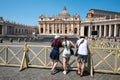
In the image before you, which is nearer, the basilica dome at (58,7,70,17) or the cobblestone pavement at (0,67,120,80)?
the cobblestone pavement at (0,67,120,80)

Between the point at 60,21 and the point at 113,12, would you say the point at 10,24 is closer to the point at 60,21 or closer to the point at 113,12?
the point at 60,21

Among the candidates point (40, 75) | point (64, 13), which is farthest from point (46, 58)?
point (64, 13)

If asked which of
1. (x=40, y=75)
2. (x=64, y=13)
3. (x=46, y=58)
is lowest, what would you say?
(x=40, y=75)

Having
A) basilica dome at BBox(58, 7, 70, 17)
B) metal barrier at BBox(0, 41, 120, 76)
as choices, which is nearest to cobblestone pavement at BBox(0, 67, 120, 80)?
metal barrier at BBox(0, 41, 120, 76)

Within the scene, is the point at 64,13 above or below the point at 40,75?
above

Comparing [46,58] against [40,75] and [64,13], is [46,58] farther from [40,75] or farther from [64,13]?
[64,13]

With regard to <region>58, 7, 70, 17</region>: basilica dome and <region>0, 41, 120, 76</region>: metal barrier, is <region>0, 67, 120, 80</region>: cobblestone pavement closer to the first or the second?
<region>0, 41, 120, 76</region>: metal barrier

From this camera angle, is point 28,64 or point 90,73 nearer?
point 90,73

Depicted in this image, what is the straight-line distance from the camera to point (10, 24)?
111 metres

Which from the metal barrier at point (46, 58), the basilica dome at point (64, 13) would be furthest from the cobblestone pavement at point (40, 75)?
the basilica dome at point (64, 13)

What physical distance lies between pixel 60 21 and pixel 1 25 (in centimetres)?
4264

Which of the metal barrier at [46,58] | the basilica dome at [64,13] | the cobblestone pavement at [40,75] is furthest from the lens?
the basilica dome at [64,13]

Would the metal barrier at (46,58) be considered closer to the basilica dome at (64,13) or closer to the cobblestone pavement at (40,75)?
the cobblestone pavement at (40,75)

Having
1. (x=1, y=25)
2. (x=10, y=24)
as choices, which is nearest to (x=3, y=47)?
(x=1, y=25)
